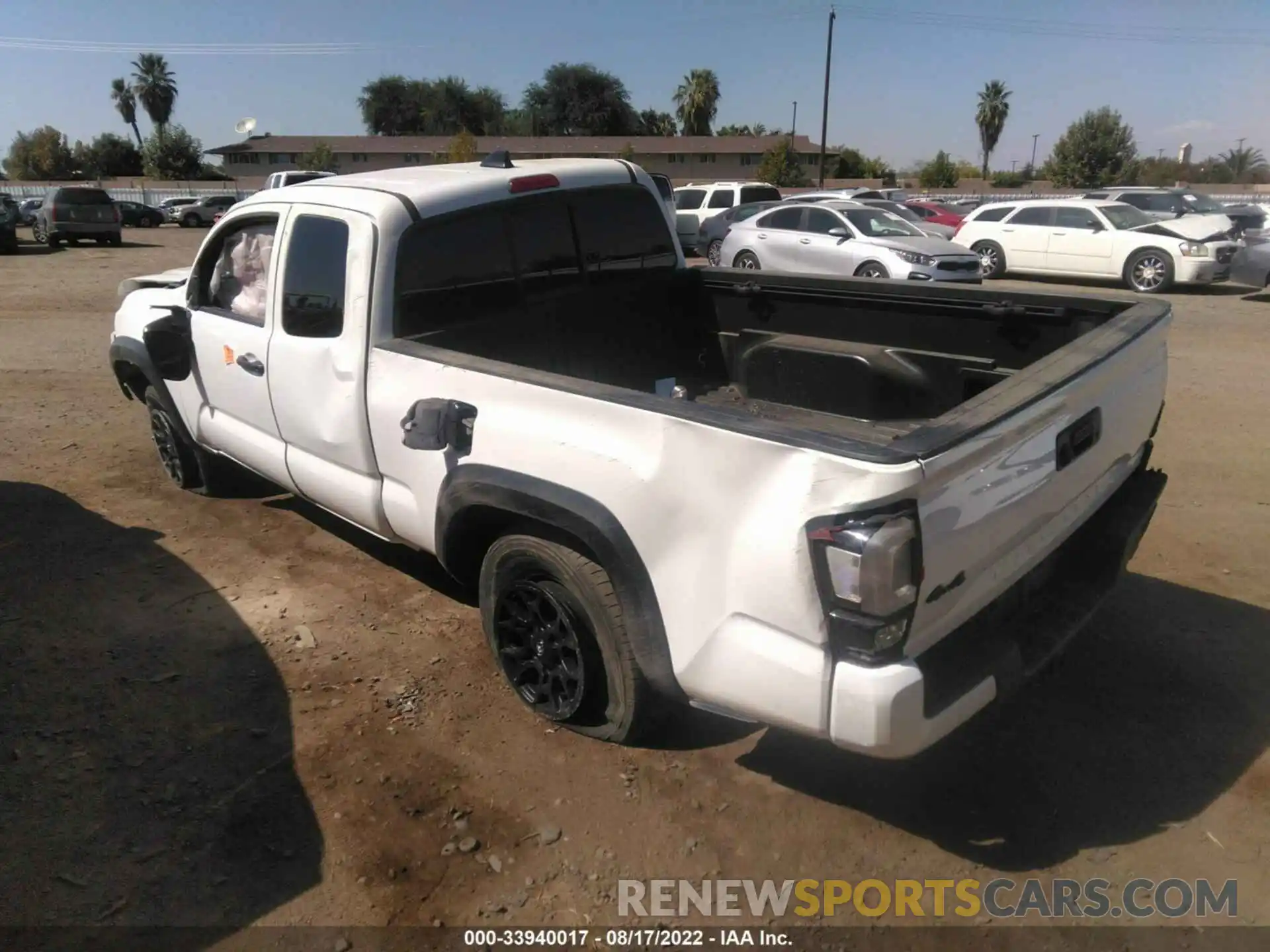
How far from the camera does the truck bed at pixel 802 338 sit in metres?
3.74

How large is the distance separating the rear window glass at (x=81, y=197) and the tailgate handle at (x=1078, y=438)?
94.1 feet

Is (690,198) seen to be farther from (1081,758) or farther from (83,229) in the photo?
(1081,758)

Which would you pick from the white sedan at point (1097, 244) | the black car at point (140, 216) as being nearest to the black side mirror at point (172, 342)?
the white sedan at point (1097, 244)

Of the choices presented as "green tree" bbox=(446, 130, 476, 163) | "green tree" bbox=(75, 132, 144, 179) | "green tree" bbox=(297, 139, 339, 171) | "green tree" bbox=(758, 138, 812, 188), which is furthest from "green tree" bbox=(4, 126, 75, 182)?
"green tree" bbox=(758, 138, 812, 188)

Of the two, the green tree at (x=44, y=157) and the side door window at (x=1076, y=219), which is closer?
the side door window at (x=1076, y=219)

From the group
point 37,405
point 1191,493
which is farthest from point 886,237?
point 37,405

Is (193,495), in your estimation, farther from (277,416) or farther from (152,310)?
(277,416)

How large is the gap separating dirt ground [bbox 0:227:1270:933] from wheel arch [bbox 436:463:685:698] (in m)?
0.62

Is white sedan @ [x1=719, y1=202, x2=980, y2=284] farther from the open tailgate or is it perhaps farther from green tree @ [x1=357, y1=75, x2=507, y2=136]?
green tree @ [x1=357, y1=75, x2=507, y2=136]

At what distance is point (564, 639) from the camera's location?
3139 millimetres

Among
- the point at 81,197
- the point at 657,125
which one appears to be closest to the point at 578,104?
the point at 657,125

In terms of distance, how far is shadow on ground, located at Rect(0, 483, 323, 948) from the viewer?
2664 mm

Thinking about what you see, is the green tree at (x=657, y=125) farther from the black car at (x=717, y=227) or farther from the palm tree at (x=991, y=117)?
the black car at (x=717, y=227)

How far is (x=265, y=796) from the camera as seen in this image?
3.05m
